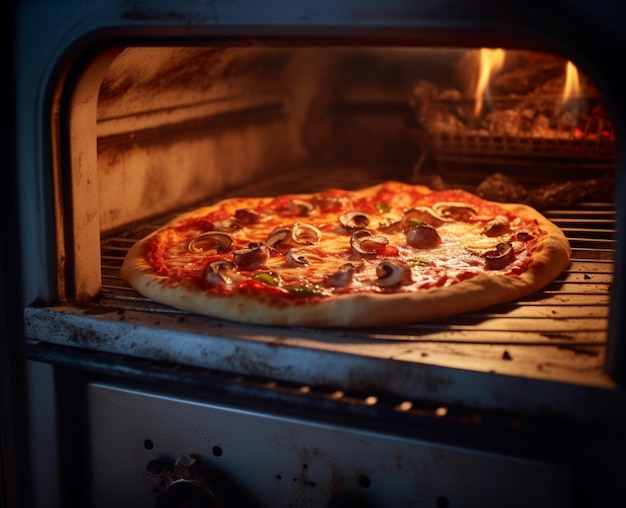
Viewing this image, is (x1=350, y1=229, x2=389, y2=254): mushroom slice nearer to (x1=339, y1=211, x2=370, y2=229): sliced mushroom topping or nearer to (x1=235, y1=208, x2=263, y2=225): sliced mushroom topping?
(x1=339, y1=211, x2=370, y2=229): sliced mushroom topping

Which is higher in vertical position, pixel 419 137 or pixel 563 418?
pixel 419 137

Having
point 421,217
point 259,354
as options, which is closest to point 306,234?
point 421,217

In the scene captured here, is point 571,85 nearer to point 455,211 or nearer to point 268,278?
point 455,211

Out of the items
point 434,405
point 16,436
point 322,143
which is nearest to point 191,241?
point 16,436

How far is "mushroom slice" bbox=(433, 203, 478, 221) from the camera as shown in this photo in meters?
3.19

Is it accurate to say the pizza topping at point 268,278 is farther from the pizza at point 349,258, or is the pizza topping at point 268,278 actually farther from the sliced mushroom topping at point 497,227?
the sliced mushroom topping at point 497,227

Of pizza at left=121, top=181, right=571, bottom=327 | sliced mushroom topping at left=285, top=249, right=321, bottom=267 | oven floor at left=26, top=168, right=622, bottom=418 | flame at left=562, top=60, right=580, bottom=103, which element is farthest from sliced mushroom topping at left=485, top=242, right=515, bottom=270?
flame at left=562, top=60, right=580, bottom=103

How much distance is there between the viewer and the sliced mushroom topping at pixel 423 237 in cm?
277

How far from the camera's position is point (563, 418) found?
1702 mm

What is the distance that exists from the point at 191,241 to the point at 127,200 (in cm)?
55

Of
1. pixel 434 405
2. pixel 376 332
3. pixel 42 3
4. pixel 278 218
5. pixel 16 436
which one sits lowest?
pixel 16 436

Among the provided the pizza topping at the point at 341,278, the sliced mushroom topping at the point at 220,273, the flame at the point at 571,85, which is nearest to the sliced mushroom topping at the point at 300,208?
the sliced mushroom topping at the point at 220,273

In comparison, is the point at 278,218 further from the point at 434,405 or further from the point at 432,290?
the point at 434,405

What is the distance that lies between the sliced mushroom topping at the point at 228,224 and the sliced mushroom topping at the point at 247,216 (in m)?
0.04
